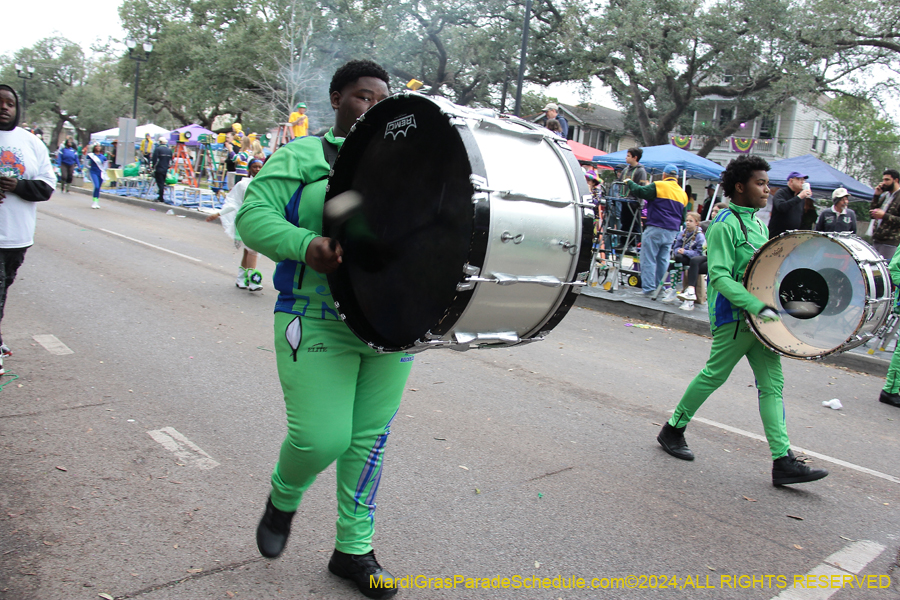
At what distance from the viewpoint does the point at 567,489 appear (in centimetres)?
374

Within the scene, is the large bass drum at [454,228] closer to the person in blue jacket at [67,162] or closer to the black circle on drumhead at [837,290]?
the black circle on drumhead at [837,290]

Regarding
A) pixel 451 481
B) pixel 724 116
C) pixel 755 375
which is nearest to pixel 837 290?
pixel 755 375

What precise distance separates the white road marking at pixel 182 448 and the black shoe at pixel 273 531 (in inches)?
46.4

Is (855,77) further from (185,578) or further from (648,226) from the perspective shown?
(185,578)

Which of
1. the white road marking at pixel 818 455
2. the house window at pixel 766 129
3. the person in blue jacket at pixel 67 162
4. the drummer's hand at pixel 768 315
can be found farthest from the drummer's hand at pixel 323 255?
the house window at pixel 766 129

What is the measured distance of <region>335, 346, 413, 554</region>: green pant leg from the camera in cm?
256

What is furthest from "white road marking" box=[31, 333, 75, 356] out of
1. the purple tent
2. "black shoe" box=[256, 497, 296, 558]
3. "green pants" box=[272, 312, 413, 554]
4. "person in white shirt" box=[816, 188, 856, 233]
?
the purple tent

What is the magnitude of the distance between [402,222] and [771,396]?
2.71 meters

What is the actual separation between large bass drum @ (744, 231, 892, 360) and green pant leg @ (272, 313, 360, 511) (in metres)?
2.57

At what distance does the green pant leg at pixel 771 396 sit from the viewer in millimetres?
3965

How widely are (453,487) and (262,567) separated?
1.18 meters

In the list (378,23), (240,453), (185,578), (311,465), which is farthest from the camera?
(378,23)

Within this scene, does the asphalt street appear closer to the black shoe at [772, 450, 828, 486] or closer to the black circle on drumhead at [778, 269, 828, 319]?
the black shoe at [772, 450, 828, 486]

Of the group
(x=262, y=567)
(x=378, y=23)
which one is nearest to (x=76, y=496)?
(x=262, y=567)
